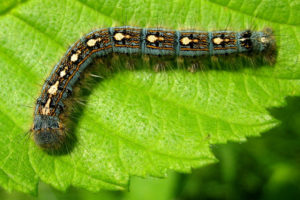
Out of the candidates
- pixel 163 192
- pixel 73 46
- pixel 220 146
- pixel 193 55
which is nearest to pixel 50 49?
pixel 73 46

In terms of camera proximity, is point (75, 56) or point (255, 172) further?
point (255, 172)

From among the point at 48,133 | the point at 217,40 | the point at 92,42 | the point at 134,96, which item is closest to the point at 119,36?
the point at 92,42

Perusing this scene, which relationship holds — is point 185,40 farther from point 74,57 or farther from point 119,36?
point 74,57

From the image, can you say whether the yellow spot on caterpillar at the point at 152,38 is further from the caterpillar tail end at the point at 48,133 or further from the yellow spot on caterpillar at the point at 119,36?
the caterpillar tail end at the point at 48,133

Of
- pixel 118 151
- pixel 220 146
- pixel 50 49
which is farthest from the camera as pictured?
pixel 220 146

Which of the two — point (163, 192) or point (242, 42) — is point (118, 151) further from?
point (242, 42)

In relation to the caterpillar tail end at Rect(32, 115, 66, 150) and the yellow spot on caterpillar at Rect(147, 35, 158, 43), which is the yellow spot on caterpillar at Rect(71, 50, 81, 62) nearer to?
the caterpillar tail end at Rect(32, 115, 66, 150)

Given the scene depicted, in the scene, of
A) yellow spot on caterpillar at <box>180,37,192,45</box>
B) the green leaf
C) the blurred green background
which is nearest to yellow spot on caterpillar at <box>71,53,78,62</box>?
the green leaf

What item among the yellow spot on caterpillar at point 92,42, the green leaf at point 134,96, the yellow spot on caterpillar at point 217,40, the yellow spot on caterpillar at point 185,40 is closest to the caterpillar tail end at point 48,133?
the green leaf at point 134,96
